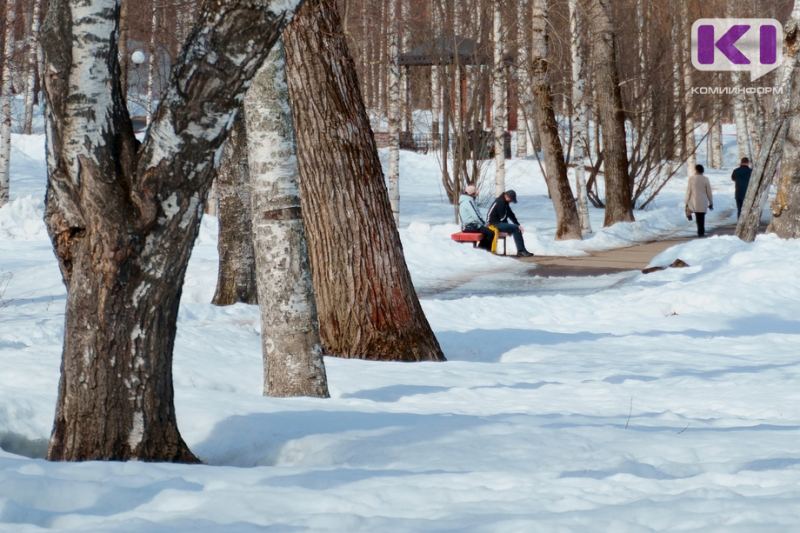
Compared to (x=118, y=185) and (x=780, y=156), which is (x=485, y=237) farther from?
(x=118, y=185)

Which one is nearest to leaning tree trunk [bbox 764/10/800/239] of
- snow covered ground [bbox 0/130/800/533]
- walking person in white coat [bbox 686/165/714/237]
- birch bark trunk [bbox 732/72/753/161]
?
snow covered ground [bbox 0/130/800/533]

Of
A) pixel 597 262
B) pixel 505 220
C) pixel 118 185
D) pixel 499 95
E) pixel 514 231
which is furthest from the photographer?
pixel 499 95

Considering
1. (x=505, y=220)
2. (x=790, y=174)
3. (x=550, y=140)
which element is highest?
(x=550, y=140)

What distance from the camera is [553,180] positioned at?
1761 cm

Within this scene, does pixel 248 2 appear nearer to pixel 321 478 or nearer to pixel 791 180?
pixel 321 478

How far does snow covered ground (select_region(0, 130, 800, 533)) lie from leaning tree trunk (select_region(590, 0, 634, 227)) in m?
9.82

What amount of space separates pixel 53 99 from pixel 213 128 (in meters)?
0.56

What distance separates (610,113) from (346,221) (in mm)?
14572

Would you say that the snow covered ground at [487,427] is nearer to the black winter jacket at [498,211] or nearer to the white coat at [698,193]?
the black winter jacket at [498,211]

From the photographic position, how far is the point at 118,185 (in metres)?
2.98

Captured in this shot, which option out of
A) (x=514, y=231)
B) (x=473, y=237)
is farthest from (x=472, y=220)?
(x=514, y=231)

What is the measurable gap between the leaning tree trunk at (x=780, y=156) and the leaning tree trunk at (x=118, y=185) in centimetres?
1149

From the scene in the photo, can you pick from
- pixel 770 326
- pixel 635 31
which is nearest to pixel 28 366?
pixel 770 326

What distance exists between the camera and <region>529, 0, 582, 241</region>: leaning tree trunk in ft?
56.1
